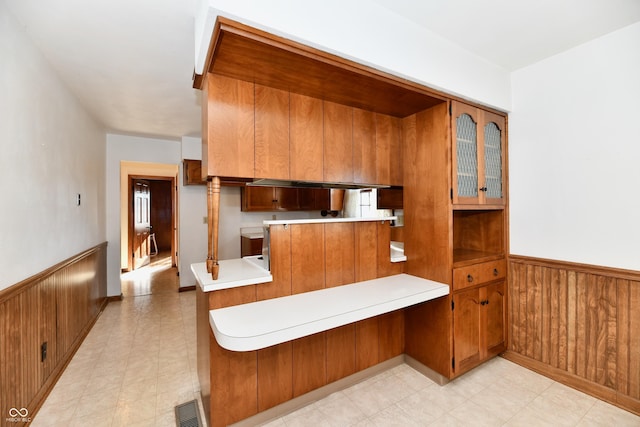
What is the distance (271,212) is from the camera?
4930 mm

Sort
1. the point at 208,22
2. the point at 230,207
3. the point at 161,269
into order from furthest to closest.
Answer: the point at 161,269 < the point at 230,207 < the point at 208,22

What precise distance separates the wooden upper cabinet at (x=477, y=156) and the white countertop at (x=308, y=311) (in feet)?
2.58

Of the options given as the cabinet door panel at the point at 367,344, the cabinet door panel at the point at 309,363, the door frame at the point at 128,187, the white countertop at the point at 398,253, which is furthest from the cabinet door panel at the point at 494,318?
the door frame at the point at 128,187

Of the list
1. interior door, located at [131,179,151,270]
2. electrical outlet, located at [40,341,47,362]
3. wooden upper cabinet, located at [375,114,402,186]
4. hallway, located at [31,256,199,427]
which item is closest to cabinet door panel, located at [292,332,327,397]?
hallway, located at [31,256,199,427]

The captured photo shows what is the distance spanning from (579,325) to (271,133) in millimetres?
2584

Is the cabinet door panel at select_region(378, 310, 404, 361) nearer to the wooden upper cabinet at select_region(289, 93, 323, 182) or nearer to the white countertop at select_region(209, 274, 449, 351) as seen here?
the white countertop at select_region(209, 274, 449, 351)

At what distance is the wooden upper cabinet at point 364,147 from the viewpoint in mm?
2082

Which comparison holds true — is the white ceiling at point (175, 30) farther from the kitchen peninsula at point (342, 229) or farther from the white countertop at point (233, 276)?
the white countertop at point (233, 276)

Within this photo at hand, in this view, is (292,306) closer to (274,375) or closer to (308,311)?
(308,311)

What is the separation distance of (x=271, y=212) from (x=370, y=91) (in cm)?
342

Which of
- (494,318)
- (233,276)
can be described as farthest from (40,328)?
(494,318)

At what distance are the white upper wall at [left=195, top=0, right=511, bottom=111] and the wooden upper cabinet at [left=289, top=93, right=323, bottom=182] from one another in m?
0.46

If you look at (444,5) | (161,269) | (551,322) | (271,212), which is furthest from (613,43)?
(161,269)

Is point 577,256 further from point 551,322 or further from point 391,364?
point 391,364
